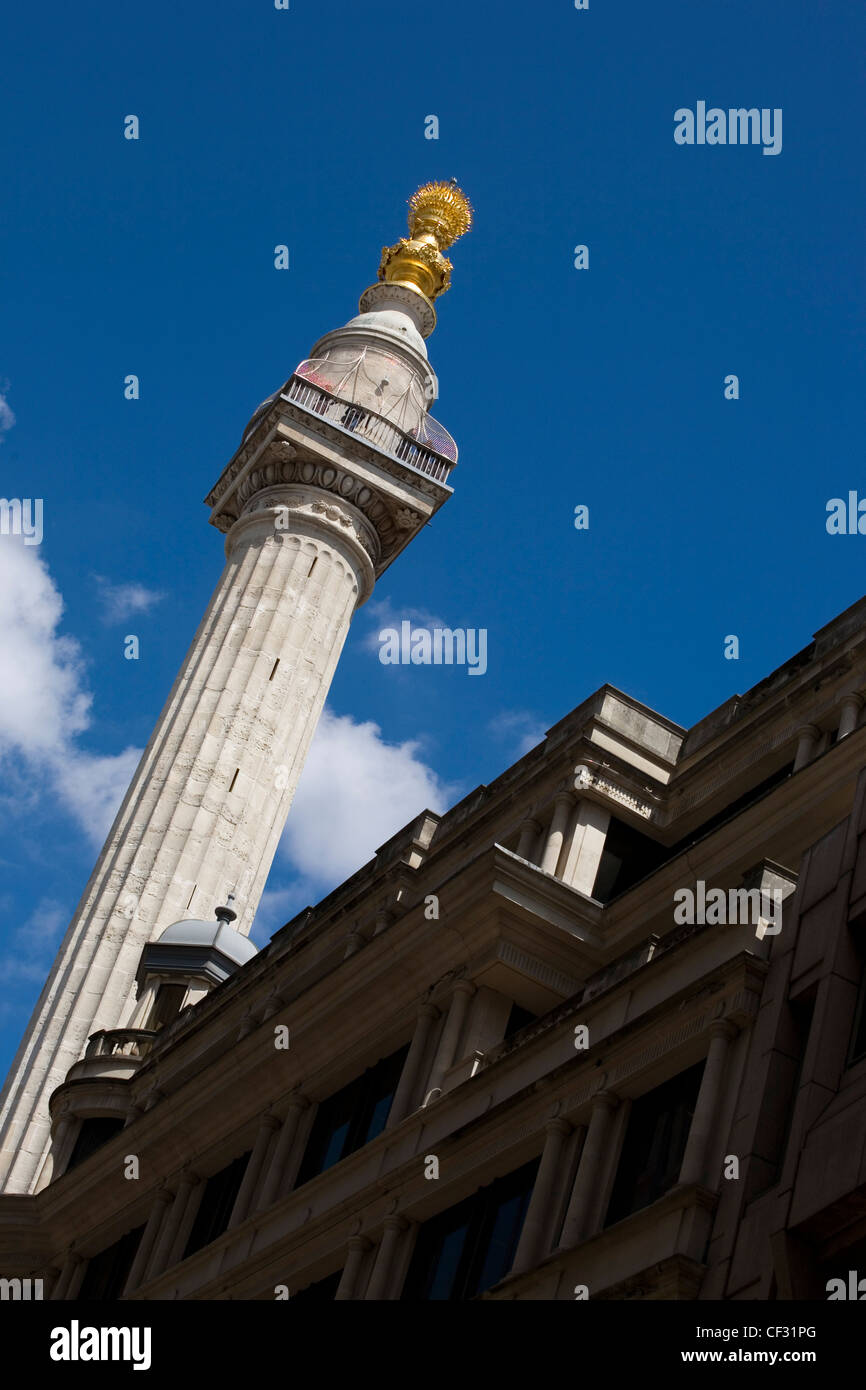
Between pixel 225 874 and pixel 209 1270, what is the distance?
33.7 metres

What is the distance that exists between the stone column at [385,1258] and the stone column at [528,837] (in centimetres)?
785

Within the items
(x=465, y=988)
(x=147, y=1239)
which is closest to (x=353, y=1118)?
(x=465, y=988)

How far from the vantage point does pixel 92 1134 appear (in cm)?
4272

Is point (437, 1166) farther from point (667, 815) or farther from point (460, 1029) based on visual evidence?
point (667, 815)

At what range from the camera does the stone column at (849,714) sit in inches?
1136

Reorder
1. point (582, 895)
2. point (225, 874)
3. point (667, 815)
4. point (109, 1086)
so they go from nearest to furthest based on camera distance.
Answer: point (582, 895)
point (667, 815)
point (109, 1086)
point (225, 874)

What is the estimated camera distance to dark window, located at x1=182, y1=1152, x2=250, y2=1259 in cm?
3297

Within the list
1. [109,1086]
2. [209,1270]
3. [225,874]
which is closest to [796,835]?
[209,1270]

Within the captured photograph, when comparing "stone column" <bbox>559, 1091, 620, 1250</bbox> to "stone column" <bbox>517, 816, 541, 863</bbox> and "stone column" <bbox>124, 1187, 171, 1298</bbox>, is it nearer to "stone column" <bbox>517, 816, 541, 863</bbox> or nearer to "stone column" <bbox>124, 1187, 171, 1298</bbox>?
"stone column" <bbox>517, 816, 541, 863</bbox>

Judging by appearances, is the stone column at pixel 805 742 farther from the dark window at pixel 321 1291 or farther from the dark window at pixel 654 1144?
the dark window at pixel 321 1291

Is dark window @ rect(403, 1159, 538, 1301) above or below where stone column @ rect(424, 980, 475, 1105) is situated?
below

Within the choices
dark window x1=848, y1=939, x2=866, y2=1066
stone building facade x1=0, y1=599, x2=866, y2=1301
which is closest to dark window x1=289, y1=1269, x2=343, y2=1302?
stone building facade x1=0, y1=599, x2=866, y2=1301

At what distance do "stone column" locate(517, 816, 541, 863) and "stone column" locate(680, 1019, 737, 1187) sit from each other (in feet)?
34.6
